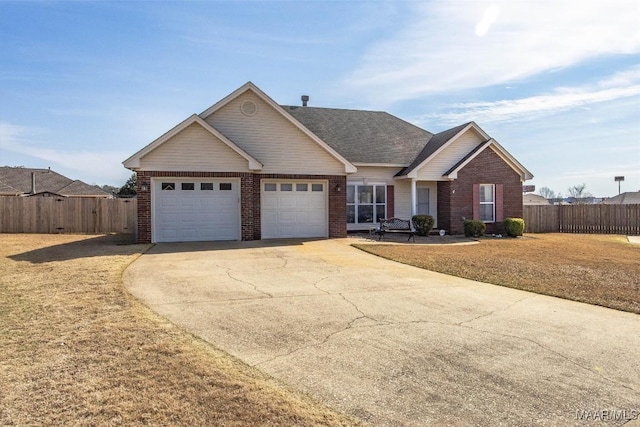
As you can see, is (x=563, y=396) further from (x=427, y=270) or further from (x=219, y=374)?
(x=427, y=270)

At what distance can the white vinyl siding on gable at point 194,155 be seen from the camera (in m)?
14.6

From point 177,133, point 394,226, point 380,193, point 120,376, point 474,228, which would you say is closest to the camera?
point 120,376

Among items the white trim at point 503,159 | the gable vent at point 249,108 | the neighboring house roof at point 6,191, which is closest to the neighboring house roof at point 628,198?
the white trim at point 503,159

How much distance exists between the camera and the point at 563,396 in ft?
12.3

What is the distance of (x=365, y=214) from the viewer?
65.4ft

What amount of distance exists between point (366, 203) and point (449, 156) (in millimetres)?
4522

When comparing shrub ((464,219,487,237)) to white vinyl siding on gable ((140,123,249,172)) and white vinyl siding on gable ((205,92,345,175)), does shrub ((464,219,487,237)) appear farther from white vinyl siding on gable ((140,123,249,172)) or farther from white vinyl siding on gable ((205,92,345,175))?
white vinyl siding on gable ((140,123,249,172))

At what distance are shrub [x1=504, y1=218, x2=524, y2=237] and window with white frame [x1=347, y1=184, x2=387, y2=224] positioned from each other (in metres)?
5.71

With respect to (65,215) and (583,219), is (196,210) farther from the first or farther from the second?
(583,219)

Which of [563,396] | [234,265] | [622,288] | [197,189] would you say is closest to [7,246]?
[197,189]

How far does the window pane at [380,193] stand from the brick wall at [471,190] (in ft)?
9.11

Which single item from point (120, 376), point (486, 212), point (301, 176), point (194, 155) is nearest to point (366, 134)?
point (301, 176)

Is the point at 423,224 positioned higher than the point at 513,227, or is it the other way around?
the point at 423,224

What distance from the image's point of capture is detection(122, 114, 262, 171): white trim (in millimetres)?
14289
